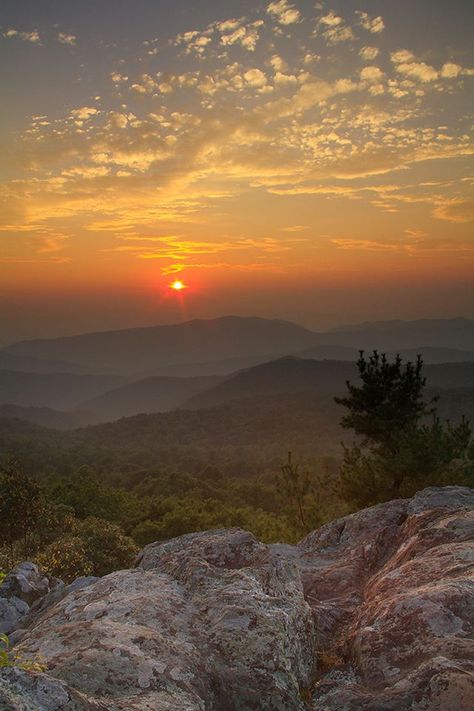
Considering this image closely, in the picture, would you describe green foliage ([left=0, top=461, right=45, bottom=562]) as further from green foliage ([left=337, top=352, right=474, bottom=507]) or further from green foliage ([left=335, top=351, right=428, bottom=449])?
green foliage ([left=335, top=351, right=428, bottom=449])

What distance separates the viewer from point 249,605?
8062mm

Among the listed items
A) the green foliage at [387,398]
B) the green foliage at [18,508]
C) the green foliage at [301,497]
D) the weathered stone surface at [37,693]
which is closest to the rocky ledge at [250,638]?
the weathered stone surface at [37,693]

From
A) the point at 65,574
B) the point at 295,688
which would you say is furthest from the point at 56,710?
the point at 65,574

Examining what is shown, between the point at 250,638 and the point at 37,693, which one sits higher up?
the point at 37,693

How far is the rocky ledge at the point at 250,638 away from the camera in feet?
19.8

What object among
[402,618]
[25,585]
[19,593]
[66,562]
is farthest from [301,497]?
[402,618]

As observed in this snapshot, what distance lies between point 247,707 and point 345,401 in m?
25.2

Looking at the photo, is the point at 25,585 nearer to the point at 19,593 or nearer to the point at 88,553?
the point at 19,593

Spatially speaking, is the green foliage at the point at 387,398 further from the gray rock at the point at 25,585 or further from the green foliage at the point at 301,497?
the gray rock at the point at 25,585

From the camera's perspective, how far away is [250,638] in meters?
7.28

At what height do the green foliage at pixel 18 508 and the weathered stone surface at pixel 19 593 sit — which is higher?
the weathered stone surface at pixel 19 593

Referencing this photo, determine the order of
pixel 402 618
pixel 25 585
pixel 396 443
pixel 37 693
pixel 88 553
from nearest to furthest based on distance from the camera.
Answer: pixel 37 693 → pixel 402 618 → pixel 25 585 → pixel 396 443 → pixel 88 553

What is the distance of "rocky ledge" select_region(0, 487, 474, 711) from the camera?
19.8 feet

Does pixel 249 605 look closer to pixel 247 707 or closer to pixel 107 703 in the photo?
pixel 247 707
